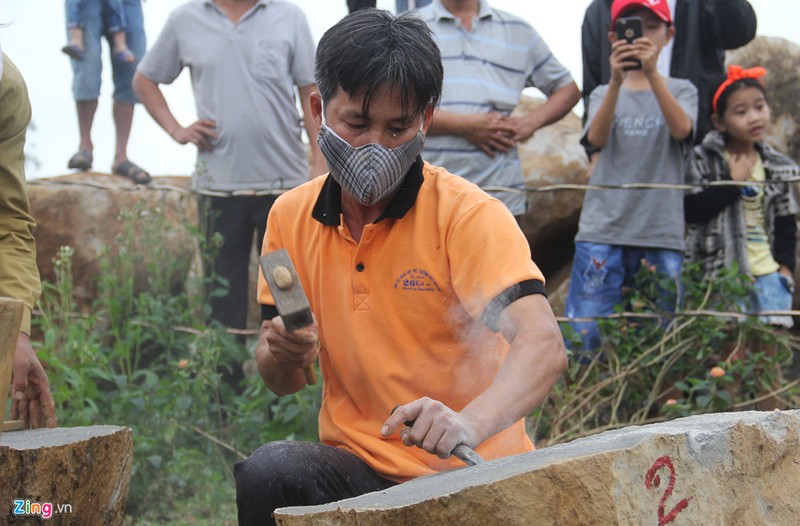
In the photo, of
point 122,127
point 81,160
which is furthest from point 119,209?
point 122,127

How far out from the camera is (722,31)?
565 cm

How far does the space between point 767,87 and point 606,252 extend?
263cm

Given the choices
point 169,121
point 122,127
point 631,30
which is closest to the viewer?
point 631,30

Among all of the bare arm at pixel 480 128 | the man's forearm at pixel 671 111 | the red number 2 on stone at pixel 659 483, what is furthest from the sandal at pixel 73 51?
the red number 2 on stone at pixel 659 483

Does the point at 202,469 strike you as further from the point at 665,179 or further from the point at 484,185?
the point at 665,179

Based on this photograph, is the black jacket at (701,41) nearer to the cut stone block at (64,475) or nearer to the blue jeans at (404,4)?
the blue jeans at (404,4)

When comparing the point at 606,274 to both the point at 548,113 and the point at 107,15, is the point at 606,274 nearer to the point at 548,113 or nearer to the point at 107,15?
the point at 548,113

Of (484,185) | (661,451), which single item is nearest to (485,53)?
(484,185)

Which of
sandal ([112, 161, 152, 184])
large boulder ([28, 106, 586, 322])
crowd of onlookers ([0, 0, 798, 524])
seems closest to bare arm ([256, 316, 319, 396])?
crowd of onlookers ([0, 0, 798, 524])

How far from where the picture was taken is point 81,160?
23.3ft

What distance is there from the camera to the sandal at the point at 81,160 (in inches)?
280

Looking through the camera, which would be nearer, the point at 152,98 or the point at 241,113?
the point at 241,113

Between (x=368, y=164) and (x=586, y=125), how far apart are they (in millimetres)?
2926

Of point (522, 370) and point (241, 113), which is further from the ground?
point (241, 113)
